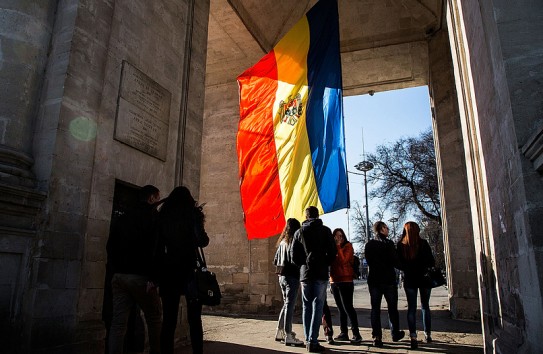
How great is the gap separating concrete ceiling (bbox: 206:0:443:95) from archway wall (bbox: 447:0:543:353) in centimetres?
662

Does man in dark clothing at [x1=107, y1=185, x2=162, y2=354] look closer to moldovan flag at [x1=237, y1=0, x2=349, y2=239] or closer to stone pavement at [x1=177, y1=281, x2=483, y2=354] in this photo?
stone pavement at [x1=177, y1=281, x2=483, y2=354]

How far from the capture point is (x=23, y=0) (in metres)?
4.32

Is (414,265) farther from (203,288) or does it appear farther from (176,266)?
(176,266)

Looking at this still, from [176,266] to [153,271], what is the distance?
0.70 ft

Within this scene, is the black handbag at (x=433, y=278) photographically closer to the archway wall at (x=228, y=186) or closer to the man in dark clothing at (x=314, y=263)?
the man in dark clothing at (x=314, y=263)

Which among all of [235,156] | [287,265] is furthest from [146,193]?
[235,156]

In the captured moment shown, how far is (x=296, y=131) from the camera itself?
5941 mm

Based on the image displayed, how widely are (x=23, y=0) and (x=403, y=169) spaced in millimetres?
23871

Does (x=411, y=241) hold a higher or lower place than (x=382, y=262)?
higher

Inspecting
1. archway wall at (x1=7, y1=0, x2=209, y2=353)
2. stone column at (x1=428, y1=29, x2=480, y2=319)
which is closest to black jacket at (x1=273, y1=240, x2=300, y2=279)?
archway wall at (x1=7, y1=0, x2=209, y2=353)

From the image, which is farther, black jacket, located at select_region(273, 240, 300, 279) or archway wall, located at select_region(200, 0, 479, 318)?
archway wall, located at select_region(200, 0, 479, 318)

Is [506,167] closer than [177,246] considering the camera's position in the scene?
Yes

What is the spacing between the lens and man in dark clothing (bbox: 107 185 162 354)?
3537 millimetres

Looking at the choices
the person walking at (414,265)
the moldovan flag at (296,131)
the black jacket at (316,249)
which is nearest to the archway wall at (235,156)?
the moldovan flag at (296,131)
